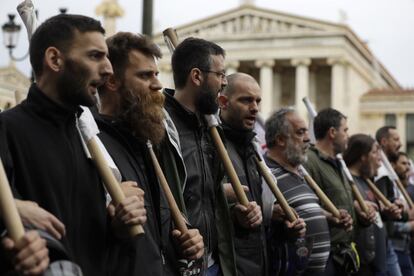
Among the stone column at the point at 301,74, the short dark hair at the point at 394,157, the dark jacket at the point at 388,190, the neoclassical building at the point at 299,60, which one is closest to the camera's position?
the dark jacket at the point at 388,190

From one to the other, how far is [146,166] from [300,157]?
2.35m

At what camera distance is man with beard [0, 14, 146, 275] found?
2859 mm

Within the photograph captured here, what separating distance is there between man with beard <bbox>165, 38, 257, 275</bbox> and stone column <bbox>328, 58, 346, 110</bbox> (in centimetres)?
5360

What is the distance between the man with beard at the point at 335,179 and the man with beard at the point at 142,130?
2.65 metres

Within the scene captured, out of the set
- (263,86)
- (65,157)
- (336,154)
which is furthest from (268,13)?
(65,157)

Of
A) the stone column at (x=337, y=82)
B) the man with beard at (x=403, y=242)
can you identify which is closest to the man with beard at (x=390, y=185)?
the man with beard at (x=403, y=242)

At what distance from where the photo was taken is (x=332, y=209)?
19.5 feet

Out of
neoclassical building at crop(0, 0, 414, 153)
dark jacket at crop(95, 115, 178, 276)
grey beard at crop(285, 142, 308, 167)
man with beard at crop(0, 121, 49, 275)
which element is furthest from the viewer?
neoclassical building at crop(0, 0, 414, 153)

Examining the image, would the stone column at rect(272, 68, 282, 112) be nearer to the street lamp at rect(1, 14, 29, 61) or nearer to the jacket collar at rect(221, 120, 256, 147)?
the street lamp at rect(1, 14, 29, 61)

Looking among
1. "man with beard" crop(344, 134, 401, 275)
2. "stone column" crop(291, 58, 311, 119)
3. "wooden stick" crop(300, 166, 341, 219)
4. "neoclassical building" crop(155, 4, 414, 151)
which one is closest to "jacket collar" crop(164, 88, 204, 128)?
"wooden stick" crop(300, 166, 341, 219)

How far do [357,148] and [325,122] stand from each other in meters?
0.86

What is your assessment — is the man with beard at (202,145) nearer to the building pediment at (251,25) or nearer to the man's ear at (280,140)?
the man's ear at (280,140)

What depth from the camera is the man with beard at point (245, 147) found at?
463cm

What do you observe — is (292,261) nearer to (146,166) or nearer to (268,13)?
(146,166)
